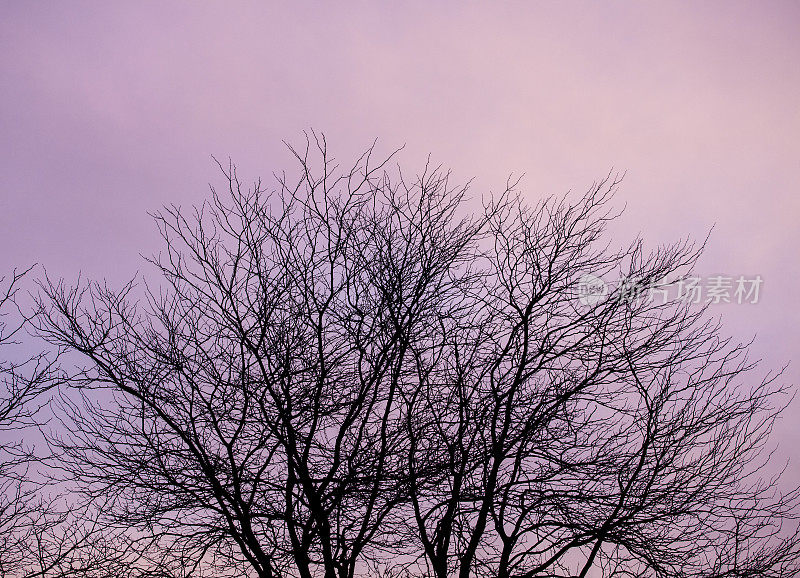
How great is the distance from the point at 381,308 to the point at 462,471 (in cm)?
168

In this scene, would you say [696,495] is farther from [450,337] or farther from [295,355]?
[295,355]

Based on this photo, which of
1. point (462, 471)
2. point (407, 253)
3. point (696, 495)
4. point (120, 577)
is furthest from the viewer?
point (407, 253)

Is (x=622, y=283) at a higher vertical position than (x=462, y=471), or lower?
higher

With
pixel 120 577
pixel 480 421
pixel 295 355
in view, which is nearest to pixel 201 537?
pixel 120 577

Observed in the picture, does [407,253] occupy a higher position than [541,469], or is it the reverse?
[407,253]

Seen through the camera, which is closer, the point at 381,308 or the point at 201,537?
the point at 201,537

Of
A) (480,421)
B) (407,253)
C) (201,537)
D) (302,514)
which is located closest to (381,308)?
(407,253)

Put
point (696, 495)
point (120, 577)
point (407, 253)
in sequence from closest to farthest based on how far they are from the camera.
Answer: point (120, 577)
point (696, 495)
point (407, 253)

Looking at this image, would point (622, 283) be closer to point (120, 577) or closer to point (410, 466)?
point (410, 466)

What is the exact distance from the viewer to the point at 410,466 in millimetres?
6230

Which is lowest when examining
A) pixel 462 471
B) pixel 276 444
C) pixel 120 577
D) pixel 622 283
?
pixel 120 577

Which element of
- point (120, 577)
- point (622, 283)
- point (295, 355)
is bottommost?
point (120, 577)

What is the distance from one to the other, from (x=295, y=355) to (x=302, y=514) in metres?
1.39

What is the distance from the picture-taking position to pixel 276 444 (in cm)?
648
